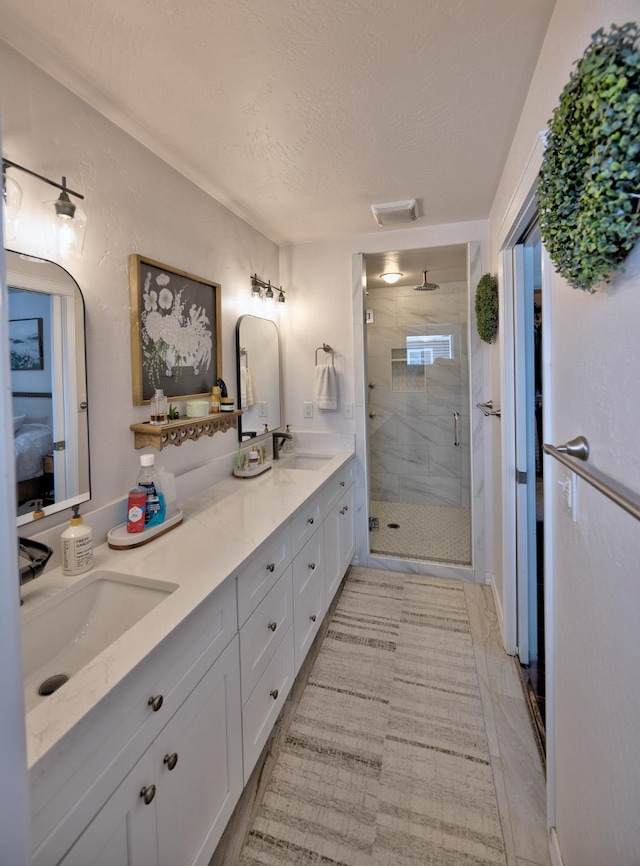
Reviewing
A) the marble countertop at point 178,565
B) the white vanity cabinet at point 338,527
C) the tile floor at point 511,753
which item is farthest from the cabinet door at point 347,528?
the tile floor at point 511,753

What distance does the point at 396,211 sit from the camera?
7.81 ft

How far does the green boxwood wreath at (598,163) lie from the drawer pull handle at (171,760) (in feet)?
4.36

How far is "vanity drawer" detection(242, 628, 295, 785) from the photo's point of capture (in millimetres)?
1345

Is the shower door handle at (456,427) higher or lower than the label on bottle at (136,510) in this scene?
higher

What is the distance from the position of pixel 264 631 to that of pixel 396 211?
2.27m

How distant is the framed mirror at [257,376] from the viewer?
2461 millimetres

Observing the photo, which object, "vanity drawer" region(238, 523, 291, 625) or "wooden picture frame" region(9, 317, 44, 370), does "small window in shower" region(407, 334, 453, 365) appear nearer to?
"vanity drawer" region(238, 523, 291, 625)

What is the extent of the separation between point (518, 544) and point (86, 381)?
1.98m

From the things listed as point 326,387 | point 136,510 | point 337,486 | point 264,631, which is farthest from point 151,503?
point 326,387

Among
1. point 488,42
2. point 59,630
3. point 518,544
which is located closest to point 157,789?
point 59,630

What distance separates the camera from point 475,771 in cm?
150

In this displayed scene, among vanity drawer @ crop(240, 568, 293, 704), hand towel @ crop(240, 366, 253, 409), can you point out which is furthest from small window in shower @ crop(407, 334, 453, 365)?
vanity drawer @ crop(240, 568, 293, 704)

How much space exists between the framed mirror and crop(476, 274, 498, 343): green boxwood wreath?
4.40ft

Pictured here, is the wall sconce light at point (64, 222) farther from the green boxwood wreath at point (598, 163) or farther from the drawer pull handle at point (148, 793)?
the drawer pull handle at point (148, 793)
